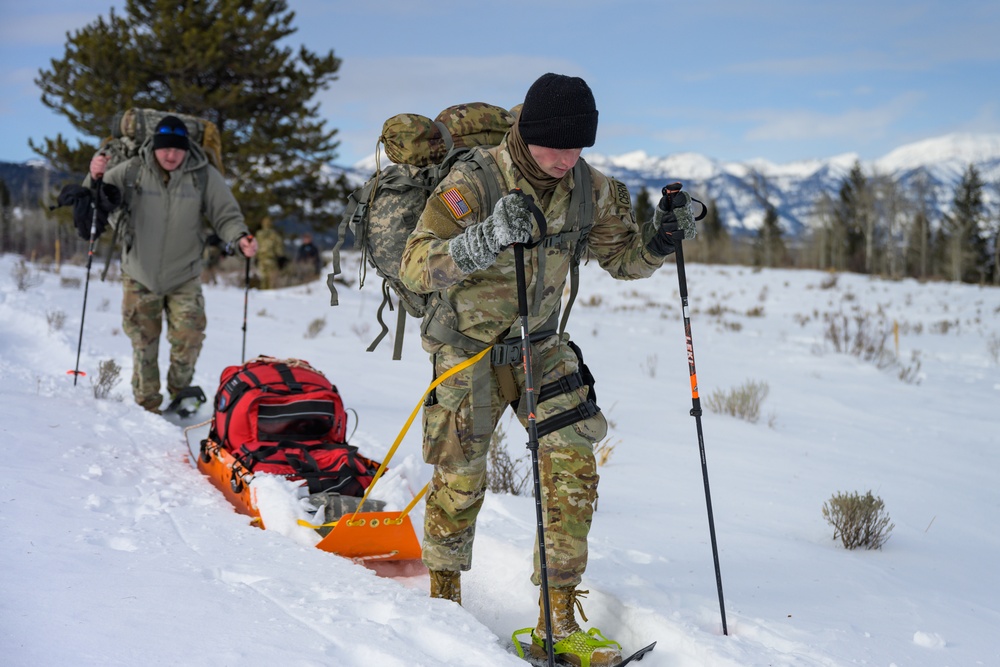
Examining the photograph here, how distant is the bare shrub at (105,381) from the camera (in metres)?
5.84

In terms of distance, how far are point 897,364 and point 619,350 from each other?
3.98m

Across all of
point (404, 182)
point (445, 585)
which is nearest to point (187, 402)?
point (445, 585)

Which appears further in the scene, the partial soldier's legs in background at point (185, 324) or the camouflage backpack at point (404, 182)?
the partial soldier's legs in background at point (185, 324)

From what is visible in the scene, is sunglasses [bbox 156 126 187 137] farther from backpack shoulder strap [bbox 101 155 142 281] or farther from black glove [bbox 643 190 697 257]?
black glove [bbox 643 190 697 257]

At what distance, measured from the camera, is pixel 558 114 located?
270cm

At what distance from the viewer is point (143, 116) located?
5941 millimetres

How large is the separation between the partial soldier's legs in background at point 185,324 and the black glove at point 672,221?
4163 millimetres

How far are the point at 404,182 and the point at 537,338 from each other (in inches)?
33.0

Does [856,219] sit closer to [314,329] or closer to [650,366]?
[650,366]

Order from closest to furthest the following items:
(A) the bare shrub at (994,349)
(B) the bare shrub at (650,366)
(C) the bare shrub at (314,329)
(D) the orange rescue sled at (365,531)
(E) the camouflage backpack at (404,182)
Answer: (E) the camouflage backpack at (404,182) → (D) the orange rescue sled at (365,531) → (B) the bare shrub at (650,366) → (C) the bare shrub at (314,329) → (A) the bare shrub at (994,349)

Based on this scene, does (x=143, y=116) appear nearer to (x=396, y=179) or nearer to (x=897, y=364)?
(x=396, y=179)

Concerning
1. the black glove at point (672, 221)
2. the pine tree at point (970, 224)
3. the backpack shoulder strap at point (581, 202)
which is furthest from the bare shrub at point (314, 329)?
the pine tree at point (970, 224)

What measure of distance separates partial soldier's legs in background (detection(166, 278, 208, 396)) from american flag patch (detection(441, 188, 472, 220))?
384cm

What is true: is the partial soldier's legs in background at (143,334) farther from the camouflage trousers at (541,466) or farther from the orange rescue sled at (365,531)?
the camouflage trousers at (541,466)
